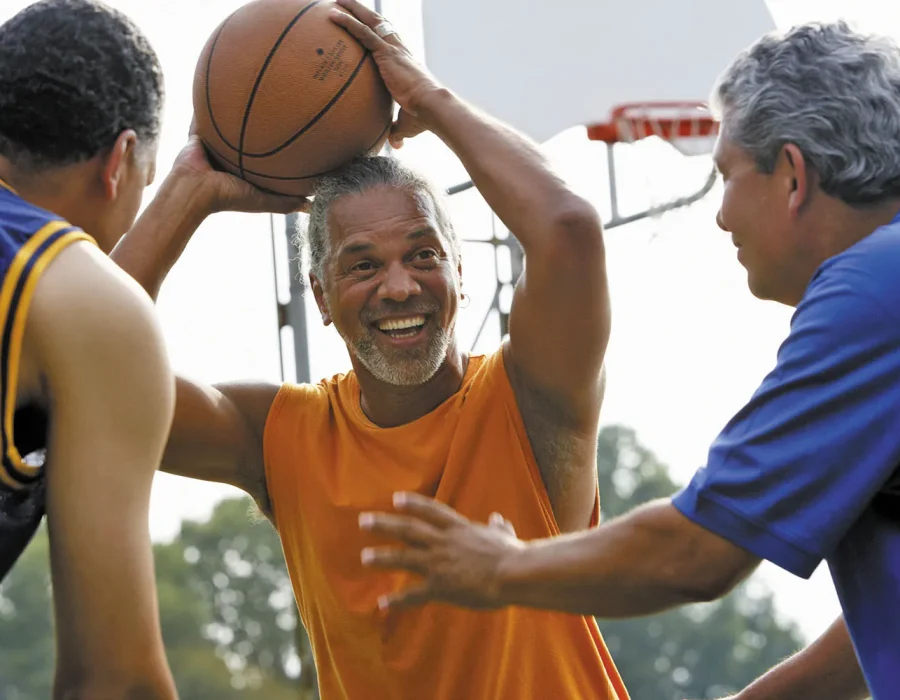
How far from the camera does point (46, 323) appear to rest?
2.50 metres

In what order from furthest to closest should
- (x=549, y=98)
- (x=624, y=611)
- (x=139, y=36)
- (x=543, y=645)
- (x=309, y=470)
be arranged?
1. (x=549, y=98)
2. (x=309, y=470)
3. (x=543, y=645)
4. (x=139, y=36)
5. (x=624, y=611)

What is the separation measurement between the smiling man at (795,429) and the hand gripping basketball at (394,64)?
1.04 metres

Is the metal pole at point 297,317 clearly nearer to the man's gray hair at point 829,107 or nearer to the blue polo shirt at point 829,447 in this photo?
the man's gray hair at point 829,107

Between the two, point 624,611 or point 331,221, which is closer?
point 624,611

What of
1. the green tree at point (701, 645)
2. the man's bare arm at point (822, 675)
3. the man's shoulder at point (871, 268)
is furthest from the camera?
the green tree at point (701, 645)

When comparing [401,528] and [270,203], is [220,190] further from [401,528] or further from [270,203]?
[401,528]

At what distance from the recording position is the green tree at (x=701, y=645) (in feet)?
152

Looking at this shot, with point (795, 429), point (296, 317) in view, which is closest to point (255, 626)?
point (296, 317)

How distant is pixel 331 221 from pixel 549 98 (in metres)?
3.50

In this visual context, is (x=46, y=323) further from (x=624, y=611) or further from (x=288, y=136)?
(x=288, y=136)

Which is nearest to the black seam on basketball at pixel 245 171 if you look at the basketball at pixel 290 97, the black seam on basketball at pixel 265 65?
the basketball at pixel 290 97

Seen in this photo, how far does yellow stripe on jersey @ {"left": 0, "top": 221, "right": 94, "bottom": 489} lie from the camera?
2.49 m

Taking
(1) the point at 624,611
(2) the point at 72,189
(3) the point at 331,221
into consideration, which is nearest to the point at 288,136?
(3) the point at 331,221

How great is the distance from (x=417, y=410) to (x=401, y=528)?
1.07 metres
